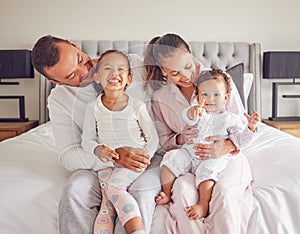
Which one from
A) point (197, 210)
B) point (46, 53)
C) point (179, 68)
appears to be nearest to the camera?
point (197, 210)

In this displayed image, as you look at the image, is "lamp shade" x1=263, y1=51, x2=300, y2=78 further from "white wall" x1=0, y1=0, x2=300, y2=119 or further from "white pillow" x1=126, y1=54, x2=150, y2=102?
"white pillow" x1=126, y1=54, x2=150, y2=102

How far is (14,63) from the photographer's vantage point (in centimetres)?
290

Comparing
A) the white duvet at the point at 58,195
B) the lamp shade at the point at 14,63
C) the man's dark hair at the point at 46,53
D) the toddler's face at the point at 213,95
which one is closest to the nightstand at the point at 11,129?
the lamp shade at the point at 14,63

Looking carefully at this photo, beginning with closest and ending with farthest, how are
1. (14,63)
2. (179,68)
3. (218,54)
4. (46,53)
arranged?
1. (179,68)
2. (46,53)
3. (14,63)
4. (218,54)

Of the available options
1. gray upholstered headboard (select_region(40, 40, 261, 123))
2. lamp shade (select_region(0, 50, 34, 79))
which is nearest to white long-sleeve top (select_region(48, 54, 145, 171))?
lamp shade (select_region(0, 50, 34, 79))

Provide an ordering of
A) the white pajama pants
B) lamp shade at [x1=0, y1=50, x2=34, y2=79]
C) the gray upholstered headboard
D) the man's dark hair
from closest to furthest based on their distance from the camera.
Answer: the white pajama pants → the man's dark hair → lamp shade at [x1=0, y1=50, x2=34, y2=79] → the gray upholstered headboard

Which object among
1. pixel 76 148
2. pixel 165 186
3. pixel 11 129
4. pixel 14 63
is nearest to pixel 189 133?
pixel 165 186

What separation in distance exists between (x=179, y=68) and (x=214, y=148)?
298 mm

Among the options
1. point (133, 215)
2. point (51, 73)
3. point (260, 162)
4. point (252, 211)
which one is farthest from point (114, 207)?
point (260, 162)

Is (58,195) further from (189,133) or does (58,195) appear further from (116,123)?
(189,133)

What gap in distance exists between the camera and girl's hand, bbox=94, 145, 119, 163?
4.24 feet

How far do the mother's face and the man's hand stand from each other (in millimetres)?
266

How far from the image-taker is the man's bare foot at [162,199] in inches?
48.8

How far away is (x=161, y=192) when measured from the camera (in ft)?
4.15
